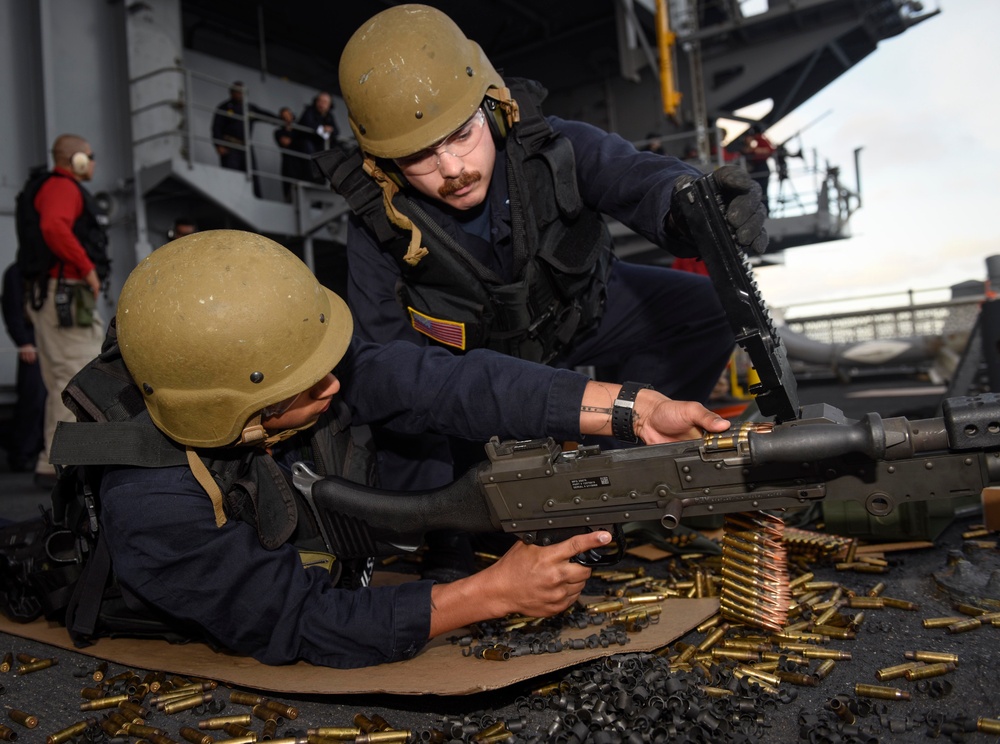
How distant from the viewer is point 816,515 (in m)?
3.37

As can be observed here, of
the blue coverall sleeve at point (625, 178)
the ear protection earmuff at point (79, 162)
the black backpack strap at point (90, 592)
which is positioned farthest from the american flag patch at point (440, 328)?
the ear protection earmuff at point (79, 162)

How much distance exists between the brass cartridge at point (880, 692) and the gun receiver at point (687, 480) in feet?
1.58

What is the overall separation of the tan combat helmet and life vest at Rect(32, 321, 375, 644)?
0.11m

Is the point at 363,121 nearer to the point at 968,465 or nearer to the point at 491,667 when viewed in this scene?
the point at 491,667

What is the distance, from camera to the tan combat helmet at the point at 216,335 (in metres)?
2.04

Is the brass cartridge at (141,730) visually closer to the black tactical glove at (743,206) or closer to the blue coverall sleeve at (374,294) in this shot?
the blue coverall sleeve at (374,294)

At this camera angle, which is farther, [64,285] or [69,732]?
[64,285]

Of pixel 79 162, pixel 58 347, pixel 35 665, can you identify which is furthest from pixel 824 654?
pixel 79 162

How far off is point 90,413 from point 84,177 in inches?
174

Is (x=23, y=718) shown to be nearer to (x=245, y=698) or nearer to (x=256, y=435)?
(x=245, y=698)

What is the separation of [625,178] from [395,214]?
896 mm

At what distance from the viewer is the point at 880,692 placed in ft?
6.33

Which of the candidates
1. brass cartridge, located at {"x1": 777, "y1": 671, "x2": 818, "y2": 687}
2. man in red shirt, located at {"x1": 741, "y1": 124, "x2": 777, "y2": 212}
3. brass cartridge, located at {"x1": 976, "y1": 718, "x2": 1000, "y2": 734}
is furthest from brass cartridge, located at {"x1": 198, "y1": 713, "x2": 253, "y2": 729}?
man in red shirt, located at {"x1": 741, "y1": 124, "x2": 777, "y2": 212}

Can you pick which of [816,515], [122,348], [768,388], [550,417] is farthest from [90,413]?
[816,515]
